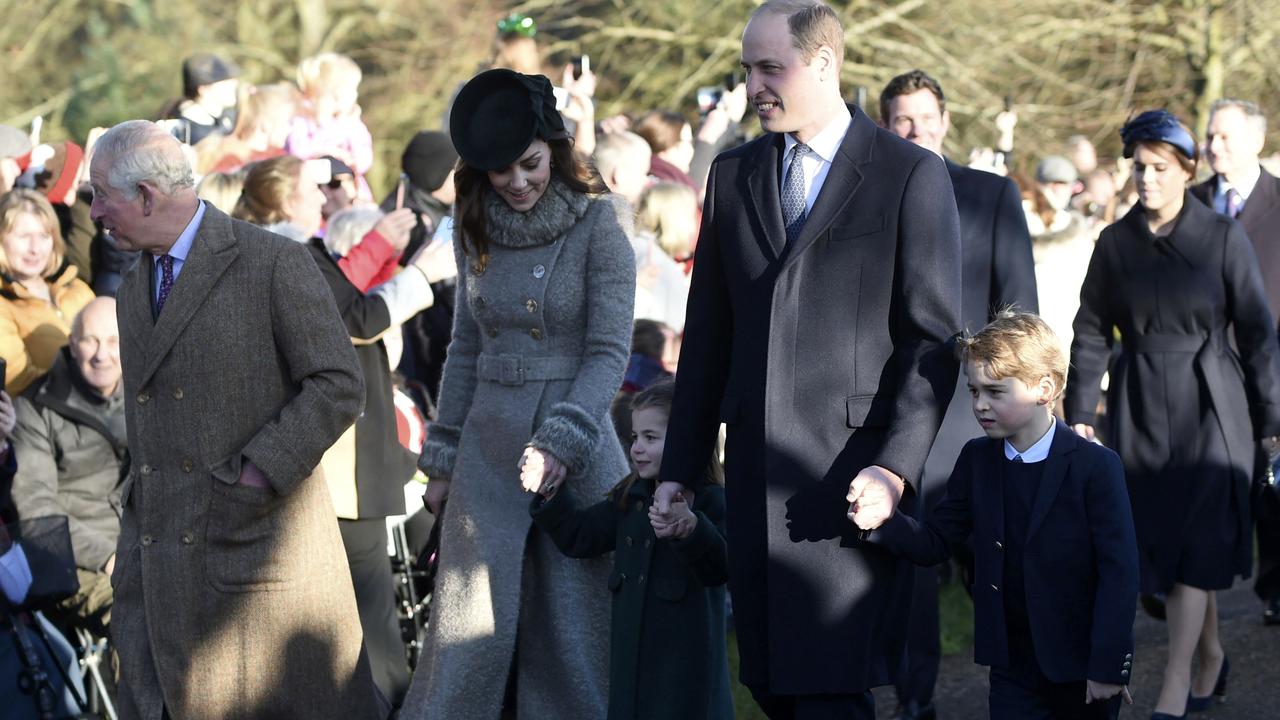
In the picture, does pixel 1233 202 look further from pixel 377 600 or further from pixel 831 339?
pixel 831 339

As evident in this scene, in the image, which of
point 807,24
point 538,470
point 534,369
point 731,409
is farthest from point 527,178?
point 807,24

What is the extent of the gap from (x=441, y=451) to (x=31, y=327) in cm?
288

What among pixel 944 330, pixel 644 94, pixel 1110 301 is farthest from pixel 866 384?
pixel 644 94

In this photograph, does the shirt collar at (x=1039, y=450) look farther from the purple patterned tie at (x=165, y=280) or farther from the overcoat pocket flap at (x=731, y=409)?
the purple patterned tie at (x=165, y=280)

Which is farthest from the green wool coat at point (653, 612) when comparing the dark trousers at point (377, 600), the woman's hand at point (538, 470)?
the dark trousers at point (377, 600)

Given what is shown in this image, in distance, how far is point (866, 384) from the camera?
13.2ft

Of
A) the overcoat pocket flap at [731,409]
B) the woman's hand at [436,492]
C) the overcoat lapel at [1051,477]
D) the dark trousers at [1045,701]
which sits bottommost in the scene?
the dark trousers at [1045,701]

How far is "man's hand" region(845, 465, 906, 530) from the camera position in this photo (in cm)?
379

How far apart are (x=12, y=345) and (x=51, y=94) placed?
53.3 ft

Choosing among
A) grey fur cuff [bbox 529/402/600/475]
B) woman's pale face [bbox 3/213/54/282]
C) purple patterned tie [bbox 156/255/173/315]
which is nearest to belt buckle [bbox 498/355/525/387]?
grey fur cuff [bbox 529/402/600/475]

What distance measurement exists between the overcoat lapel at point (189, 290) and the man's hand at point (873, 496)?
1796 mm

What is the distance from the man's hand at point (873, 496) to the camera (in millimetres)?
3791

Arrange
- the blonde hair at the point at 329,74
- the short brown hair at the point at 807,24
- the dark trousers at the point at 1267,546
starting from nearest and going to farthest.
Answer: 1. the short brown hair at the point at 807,24
2. the dark trousers at the point at 1267,546
3. the blonde hair at the point at 329,74

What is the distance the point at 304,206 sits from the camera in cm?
643
